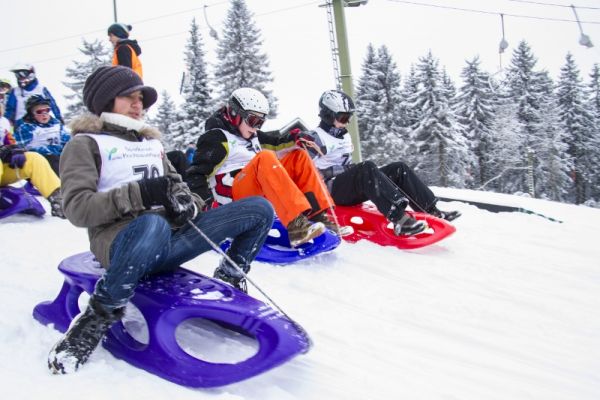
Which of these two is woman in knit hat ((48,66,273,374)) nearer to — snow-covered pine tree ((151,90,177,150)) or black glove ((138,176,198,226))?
black glove ((138,176,198,226))

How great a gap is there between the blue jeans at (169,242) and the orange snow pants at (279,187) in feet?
3.12

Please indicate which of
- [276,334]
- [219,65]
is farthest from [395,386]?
[219,65]

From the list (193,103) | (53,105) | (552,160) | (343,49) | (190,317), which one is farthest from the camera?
(552,160)

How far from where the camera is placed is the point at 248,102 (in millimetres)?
3578

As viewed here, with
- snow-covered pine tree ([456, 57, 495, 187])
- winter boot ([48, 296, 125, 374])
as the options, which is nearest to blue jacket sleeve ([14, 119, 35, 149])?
winter boot ([48, 296, 125, 374])

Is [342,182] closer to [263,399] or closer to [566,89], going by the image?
[263,399]

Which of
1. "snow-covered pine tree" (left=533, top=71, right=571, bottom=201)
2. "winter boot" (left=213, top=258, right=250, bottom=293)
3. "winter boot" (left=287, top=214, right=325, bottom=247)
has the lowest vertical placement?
"snow-covered pine tree" (left=533, top=71, right=571, bottom=201)

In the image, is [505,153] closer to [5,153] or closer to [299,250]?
[299,250]

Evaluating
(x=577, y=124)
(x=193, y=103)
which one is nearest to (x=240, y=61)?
(x=193, y=103)

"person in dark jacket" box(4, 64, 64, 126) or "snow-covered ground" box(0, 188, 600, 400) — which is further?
"person in dark jacket" box(4, 64, 64, 126)

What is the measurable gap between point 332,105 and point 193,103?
2442 cm

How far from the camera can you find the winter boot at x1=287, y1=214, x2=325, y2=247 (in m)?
3.27

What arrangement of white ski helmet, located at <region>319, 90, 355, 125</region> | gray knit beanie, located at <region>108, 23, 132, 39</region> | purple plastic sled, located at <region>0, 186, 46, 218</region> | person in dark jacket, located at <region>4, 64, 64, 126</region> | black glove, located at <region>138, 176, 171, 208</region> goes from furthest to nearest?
person in dark jacket, located at <region>4, 64, 64, 126</region>, gray knit beanie, located at <region>108, 23, 132, 39</region>, purple plastic sled, located at <region>0, 186, 46, 218</region>, white ski helmet, located at <region>319, 90, 355, 125</region>, black glove, located at <region>138, 176, 171, 208</region>

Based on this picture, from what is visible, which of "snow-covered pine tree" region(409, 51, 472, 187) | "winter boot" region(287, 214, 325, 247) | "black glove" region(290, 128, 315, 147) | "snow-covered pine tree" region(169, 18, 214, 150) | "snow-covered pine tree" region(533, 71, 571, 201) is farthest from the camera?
"snow-covered pine tree" region(533, 71, 571, 201)
